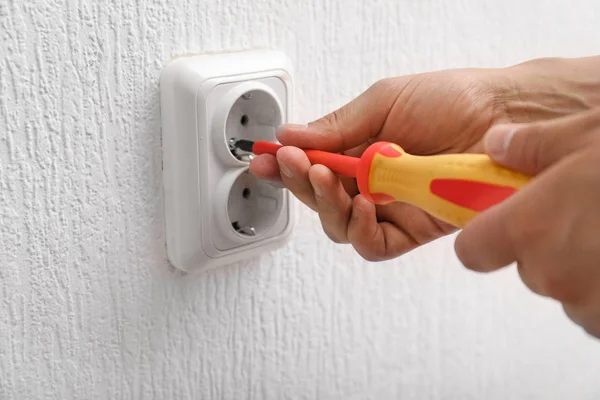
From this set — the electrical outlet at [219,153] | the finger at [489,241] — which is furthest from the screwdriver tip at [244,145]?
the finger at [489,241]

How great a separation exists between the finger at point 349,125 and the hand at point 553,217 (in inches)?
5.1

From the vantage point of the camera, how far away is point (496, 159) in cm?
26

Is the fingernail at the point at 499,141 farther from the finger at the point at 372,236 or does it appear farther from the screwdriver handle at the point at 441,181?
the finger at the point at 372,236

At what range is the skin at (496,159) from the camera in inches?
9.3

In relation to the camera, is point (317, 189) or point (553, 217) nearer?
point (553, 217)

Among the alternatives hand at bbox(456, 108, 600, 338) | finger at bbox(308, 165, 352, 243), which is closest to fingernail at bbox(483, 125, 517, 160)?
hand at bbox(456, 108, 600, 338)

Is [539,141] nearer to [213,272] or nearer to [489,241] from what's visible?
[489,241]

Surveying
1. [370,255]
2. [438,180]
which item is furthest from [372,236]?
[438,180]

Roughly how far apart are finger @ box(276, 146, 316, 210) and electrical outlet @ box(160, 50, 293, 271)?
28 mm

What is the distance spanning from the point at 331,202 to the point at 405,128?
0.22 feet

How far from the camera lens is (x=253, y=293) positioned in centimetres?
42

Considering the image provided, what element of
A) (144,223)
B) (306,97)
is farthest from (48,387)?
(306,97)

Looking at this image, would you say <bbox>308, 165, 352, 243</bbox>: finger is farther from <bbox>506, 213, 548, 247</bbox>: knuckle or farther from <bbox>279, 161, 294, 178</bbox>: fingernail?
<bbox>506, 213, 548, 247</bbox>: knuckle

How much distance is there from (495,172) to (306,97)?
0.57ft
